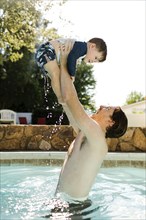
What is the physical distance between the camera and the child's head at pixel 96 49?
110 inches

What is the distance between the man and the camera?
2.74m

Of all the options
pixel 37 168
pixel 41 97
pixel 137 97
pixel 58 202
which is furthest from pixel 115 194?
pixel 137 97

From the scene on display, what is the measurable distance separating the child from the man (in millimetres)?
48

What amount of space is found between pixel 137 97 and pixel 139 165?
51.8 metres

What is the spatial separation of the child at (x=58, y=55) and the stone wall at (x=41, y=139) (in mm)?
6682

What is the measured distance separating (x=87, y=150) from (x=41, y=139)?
6779 millimetres

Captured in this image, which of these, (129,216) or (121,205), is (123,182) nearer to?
(121,205)

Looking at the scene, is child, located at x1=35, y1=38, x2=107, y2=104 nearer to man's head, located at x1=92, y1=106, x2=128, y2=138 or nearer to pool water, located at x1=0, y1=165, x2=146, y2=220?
man's head, located at x1=92, y1=106, x2=128, y2=138

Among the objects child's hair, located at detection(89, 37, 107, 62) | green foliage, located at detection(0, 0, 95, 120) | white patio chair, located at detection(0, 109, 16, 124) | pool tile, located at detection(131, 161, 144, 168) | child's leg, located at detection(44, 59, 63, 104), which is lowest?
pool tile, located at detection(131, 161, 144, 168)

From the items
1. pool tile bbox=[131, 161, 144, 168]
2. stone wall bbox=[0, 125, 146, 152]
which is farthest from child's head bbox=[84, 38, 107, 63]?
stone wall bbox=[0, 125, 146, 152]

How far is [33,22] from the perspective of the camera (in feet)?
53.1

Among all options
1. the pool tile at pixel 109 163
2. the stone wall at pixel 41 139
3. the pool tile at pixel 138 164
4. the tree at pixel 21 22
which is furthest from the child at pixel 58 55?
the tree at pixel 21 22

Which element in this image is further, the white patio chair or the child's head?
the white patio chair

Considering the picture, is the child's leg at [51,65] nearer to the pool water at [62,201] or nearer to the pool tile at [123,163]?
the pool water at [62,201]
